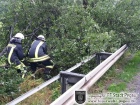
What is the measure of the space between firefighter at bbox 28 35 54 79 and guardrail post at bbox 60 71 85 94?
8.15 ft

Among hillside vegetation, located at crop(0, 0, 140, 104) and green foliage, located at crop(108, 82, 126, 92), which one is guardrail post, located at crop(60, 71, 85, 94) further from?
hillside vegetation, located at crop(0, 0, 140, 104)

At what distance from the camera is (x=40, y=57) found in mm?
7094

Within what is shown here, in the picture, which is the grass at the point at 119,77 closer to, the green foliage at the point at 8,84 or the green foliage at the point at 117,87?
the green foliage at the point at 117,87

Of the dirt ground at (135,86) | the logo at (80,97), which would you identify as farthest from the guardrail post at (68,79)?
the dirt ground at (135,86)

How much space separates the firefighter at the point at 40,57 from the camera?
279 inches

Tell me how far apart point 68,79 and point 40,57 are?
2.63 metres

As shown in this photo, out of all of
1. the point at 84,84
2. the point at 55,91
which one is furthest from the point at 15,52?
the point at 84,84

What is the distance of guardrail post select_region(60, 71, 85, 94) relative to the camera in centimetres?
453

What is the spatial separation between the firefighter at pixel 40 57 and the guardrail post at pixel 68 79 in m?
2.48

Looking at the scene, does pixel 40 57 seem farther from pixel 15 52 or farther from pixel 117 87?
pixel 117 87

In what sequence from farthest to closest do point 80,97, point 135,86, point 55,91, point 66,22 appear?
point 66,22 → point 135,86 → point 55,91 → point 80,97

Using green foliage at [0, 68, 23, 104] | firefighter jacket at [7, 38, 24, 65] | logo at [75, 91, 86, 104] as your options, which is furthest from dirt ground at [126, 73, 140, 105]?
firefighter jacket at [7, 38, 24, 65]

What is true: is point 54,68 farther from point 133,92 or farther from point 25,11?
point 133,92

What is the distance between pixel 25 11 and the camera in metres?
8.30
